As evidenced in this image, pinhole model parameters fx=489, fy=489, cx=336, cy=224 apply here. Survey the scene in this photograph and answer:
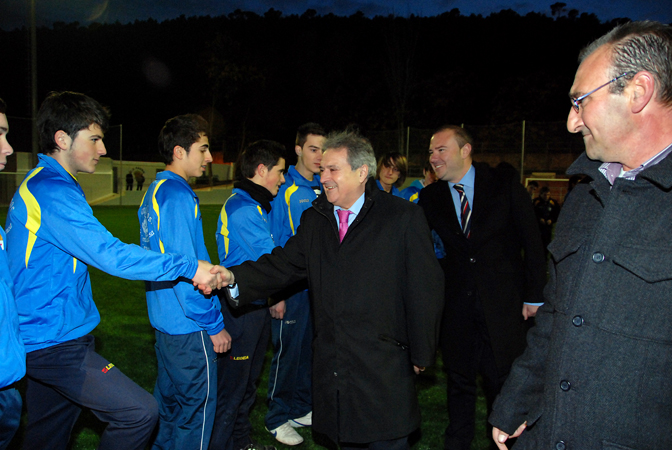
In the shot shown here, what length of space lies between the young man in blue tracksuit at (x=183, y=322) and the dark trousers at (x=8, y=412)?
2.78ft

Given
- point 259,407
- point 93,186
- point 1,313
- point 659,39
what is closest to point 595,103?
point 659,39

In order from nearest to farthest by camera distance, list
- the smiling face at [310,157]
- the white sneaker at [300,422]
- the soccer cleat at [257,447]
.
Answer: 1. the soccer cleat at [257,447]
2. the white sneaker at [300,422]
3. the smiling face at [310,157]

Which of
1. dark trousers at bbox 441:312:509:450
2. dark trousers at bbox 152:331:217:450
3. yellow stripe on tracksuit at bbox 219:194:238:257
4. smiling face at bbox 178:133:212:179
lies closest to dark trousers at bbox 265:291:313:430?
yellow stripe on tracksuit at bbox 219:194:238:257

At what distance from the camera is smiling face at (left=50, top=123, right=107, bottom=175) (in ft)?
8.53

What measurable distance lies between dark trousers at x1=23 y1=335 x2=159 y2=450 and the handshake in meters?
0.61

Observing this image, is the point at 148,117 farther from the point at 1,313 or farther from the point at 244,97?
the point at 1,313

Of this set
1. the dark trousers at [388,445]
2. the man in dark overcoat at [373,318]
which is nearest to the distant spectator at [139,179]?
the man in dark overcoat at [373,318]

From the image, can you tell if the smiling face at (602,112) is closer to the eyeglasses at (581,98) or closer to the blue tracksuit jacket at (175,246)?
the eyeglasses at (581,98)

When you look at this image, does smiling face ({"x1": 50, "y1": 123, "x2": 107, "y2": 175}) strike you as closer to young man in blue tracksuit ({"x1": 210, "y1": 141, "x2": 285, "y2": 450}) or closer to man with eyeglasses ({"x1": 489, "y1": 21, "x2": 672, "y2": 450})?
young man in blue tracksuit ({"x1": 210, "y1": 141, "x2": 285, "y2": 450})

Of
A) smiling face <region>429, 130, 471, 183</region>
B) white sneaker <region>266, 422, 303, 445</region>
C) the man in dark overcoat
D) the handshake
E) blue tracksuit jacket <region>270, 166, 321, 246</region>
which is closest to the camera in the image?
the man in dark overcoat

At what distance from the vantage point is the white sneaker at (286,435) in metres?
3.76

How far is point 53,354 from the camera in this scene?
235 centimetres

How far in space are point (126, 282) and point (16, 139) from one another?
1462cm

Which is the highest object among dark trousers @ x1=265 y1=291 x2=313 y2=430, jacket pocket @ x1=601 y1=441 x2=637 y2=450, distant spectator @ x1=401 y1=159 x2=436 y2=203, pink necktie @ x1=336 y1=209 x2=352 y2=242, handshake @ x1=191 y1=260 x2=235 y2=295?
distant spectator @ x1=401 y1=159 x2=436 y2=203
